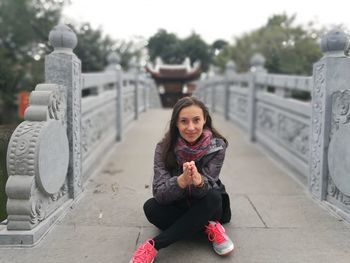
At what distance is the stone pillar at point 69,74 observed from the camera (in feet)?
11.3

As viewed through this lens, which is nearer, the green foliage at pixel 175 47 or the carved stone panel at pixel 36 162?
the carved stone panel at pixel 36 162

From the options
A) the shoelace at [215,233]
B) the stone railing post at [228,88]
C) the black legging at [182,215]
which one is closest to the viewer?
the black legging at [182,215]

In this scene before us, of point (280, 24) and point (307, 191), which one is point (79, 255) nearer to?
point (307, 191)

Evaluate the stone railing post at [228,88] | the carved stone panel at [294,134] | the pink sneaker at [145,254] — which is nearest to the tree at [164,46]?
the carved stone panel at [294,134]

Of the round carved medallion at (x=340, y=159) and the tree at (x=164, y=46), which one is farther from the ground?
the tree at (x=164, y=46)

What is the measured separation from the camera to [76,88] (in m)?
3.67

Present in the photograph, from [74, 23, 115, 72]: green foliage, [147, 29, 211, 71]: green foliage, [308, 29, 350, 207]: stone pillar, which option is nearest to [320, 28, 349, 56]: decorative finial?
[308, 29, 350, 207]: stone pillar

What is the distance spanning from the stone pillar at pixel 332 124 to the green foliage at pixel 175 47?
169cm

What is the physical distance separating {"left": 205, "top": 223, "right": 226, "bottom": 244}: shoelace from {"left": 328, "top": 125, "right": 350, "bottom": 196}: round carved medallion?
1.12 metres

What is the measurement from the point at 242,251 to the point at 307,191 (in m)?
A: 1.76

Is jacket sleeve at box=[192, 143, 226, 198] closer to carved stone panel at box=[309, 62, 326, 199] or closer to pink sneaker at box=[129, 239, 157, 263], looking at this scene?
pink sneaker at box=[129, 239, 157, 263]

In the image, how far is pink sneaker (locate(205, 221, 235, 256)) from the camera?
2.54 m

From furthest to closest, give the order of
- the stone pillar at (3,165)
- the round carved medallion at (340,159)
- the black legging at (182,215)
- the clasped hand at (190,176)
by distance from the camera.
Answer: the round carved medallion at (340,159) < the stone pillar at (3,165) < the black legging at (182,215) < the clasped hand at (190,176)

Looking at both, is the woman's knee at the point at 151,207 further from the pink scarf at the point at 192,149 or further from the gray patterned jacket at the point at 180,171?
the pink scarf at the point at 192,149
